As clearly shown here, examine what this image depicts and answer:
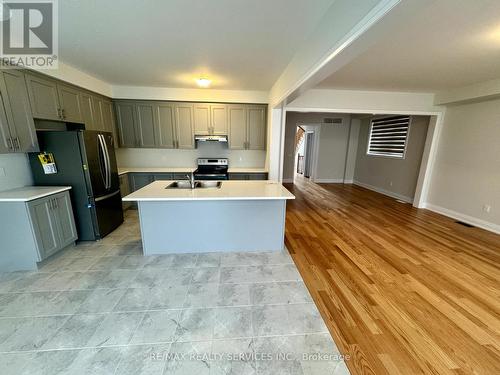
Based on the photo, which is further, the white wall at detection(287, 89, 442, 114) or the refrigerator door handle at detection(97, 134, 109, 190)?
the white wall at detection(287, 89, 442, 114)

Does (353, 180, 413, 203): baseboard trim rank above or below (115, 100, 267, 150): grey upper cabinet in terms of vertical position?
below

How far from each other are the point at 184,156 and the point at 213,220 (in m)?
2.79

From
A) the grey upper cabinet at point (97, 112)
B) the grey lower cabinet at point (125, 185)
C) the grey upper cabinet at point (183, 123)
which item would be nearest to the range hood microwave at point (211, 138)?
the grey upper cabinet at point (183, 123)

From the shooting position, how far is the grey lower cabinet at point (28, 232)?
2.24 meters

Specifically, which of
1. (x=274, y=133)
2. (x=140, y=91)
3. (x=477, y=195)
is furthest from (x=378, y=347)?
(x=140, y=91)

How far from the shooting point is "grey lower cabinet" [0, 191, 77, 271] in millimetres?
Result: 2238

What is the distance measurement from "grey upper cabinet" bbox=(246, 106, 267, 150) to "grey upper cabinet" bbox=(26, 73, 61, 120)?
10.9ft

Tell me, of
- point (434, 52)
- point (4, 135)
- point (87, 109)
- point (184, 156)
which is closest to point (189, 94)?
point (184, 156)

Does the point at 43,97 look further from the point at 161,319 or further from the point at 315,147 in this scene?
the point at 315,147

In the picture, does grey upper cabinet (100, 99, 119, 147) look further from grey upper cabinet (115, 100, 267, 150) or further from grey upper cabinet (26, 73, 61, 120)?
grey upper cabinet (26, 73, 61, 120)

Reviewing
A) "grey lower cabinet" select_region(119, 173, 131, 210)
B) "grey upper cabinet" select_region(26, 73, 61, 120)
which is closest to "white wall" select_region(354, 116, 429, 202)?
"grey lower cabinet" select_region(119, 173, 131, 210)

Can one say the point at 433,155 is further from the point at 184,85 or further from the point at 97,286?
the point at 97,286

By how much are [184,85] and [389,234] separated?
4801 mm

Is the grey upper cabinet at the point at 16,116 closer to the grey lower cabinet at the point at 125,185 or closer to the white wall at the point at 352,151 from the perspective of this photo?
the grey lower cabinet at the point at 125,185
